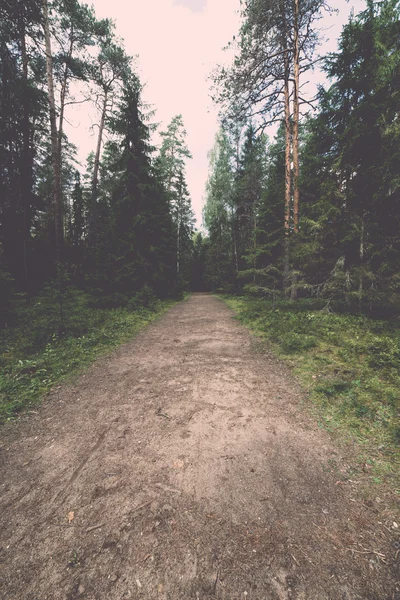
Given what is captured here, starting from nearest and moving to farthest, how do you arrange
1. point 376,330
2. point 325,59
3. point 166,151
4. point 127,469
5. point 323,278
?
1. point 127,469
2. point 376,330
3. point 325,59
4. point 323,278
5. point 166,151

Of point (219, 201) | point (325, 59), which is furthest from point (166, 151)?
point (325, 59)

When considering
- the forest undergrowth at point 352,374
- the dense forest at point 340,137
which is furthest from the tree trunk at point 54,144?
the forest undergrowth at point 352,374

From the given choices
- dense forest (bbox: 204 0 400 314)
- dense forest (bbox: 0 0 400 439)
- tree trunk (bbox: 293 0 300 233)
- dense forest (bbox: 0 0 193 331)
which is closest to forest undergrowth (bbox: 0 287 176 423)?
dense forest (bbox: 0 0 400 439)

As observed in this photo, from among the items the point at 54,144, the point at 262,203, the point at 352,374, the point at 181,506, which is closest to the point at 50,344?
the point at 181,506

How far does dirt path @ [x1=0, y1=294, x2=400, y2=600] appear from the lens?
1660mm

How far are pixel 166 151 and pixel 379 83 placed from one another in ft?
66.7

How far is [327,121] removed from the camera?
926 cm

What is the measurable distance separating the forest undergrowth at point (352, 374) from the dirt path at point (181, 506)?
44 cm

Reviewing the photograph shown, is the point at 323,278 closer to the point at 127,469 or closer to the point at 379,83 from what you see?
Answer: the point at 379,83

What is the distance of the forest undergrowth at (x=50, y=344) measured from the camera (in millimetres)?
4484

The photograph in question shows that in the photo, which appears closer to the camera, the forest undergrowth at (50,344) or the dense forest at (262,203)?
the forest undergrowth at (50,344)

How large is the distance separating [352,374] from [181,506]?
4184 mm

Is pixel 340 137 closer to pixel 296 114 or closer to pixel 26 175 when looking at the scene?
pixel 296 114

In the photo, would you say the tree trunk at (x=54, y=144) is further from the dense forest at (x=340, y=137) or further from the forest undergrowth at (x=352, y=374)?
the forest undergrowth at (x=352, y=374)
